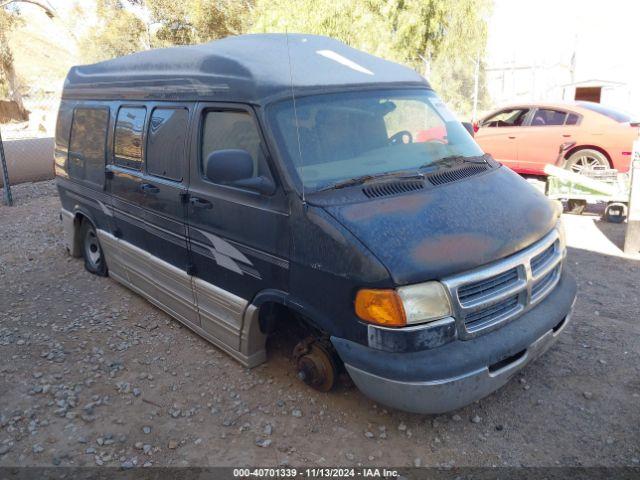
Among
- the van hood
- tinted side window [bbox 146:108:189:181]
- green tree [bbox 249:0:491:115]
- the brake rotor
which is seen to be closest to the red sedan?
green tree [bbox 249:0:491:115]

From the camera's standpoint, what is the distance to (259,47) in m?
4.01

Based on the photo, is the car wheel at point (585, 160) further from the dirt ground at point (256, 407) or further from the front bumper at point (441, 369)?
the front bumper at point (441, 369)

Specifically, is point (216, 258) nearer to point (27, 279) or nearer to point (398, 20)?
point (27, 279)

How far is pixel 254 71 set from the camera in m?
3.46

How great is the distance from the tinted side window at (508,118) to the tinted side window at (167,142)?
8.16 meters

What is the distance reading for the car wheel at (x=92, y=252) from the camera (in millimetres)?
5969

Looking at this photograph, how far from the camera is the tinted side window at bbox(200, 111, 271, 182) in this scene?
336 centimetres

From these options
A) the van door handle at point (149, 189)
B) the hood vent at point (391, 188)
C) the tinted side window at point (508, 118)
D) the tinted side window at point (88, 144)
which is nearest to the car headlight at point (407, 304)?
the hood vent at point (391, 188)

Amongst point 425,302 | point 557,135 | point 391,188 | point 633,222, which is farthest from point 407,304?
point 557,135

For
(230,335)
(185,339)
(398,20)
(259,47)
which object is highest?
(398,20)

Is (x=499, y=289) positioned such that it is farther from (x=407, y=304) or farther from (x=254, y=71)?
(x=254, y=71)

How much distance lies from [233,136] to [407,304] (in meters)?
1.74

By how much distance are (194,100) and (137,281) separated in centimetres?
208

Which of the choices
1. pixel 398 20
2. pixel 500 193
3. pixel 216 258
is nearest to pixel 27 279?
pixel 216 258
